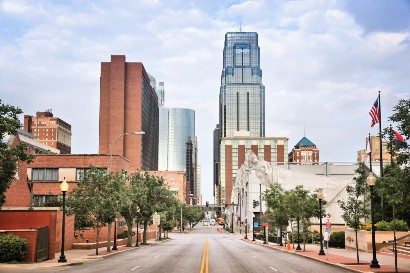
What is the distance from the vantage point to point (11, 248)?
94.5 ft

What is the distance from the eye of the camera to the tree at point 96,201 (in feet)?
128

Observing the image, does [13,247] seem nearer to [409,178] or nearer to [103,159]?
[409,178]

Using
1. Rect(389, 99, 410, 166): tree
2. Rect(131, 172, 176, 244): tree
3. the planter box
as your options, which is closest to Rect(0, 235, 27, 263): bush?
Rect(389, 99, 410, 166): tree

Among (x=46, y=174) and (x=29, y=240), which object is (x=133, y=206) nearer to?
(x=46, y=174)

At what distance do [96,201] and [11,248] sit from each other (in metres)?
10.7

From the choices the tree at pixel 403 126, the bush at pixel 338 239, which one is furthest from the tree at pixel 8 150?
the bush at pixel 338 239

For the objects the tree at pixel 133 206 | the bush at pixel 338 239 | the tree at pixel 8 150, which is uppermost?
the tree at pixel 8 150

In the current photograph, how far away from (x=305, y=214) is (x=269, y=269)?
23.1 m

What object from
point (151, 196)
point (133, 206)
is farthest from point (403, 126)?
point (151, 196)

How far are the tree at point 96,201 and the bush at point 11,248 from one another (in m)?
9.80

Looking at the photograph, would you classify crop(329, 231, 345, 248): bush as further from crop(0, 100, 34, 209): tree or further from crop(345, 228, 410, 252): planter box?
crop(0, 100, 34, 209): tree

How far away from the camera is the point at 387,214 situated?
76938 millimetres

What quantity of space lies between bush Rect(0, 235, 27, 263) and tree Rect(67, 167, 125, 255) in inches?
386

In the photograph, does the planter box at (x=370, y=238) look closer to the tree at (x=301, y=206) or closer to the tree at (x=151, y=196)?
the tree at (x=301, y=206)
